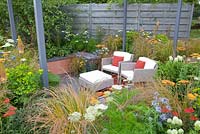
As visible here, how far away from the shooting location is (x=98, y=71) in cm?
488

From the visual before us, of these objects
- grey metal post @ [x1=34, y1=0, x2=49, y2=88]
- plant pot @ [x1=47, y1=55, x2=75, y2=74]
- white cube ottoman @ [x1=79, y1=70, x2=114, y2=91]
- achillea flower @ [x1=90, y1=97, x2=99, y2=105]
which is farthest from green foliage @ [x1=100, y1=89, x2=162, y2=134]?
plant pot @ [x1=47, y1=55, x2=75, y2=74]

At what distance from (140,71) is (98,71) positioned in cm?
111

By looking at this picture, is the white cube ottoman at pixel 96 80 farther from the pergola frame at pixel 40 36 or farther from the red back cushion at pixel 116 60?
the pergola frame at pixel 40 36

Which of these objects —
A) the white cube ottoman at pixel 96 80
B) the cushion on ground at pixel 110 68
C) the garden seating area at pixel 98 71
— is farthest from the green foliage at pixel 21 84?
the cushion on ground at pixel 110 68

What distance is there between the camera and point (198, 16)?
26.1ft

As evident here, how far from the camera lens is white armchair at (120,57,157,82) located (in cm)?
398

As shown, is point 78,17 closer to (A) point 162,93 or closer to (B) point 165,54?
(B) point 165,54

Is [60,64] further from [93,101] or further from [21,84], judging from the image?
[93,101]

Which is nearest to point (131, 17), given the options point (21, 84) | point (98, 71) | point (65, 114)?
point (98, 71)

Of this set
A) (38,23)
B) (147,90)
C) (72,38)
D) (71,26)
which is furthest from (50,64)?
(147,90)

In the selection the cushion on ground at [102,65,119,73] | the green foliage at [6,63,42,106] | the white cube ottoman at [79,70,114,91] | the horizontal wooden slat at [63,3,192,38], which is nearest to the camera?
the green foliage at [6,63,42,106]

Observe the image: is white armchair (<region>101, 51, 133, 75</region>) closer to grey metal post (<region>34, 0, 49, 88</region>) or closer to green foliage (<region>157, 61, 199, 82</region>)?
green foliage (<region>157, 61, 199, 82</region>)

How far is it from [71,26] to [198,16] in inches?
186

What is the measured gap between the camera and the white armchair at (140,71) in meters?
3.98
